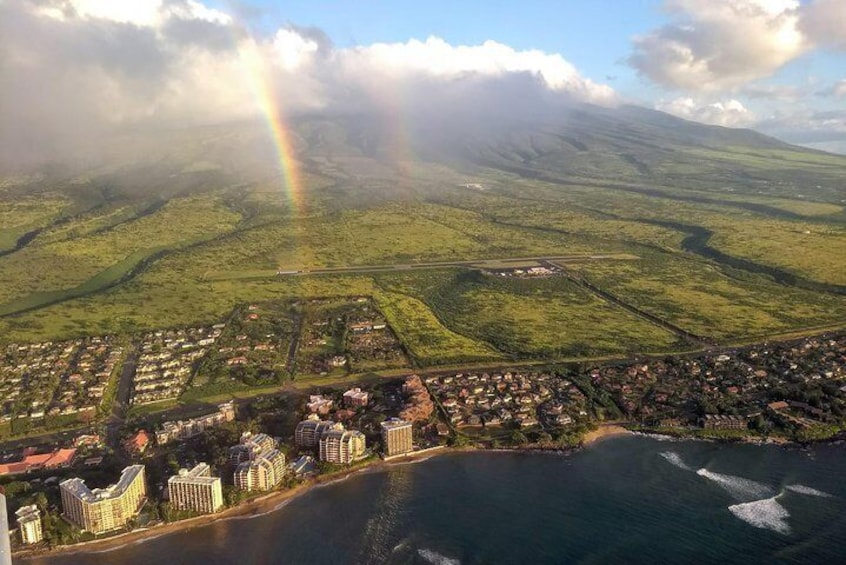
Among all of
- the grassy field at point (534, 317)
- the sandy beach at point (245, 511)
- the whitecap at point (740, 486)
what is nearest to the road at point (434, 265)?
the grassy field at point (534, 317)

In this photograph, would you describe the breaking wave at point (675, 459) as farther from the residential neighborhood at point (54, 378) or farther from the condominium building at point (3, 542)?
the residential neighborhood at point (54, 378)

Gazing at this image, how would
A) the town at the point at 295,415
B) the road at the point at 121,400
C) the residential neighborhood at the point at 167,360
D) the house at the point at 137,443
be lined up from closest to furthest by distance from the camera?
the town at the point at 295,415, the house at the point at 137,443, the road at the point at 121,400, the residential neighborhood at the point at 167,360

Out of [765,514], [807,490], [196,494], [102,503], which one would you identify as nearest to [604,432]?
[765,514]

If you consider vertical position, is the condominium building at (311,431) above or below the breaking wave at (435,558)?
above

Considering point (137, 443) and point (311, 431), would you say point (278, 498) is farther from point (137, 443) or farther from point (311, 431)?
point (137, 443)

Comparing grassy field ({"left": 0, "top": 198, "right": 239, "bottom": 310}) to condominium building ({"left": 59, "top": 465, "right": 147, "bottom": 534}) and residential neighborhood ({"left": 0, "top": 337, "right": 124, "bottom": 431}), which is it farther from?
condominium building ({"left": 59, "top": 465, "right": 147, "bottom": 534})

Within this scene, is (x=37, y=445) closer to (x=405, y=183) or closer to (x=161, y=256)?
(x=161, y=256)
